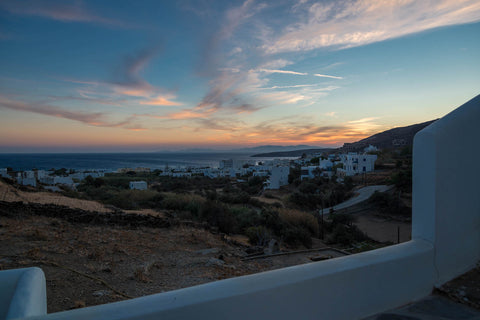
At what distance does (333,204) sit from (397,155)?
28.9 meters

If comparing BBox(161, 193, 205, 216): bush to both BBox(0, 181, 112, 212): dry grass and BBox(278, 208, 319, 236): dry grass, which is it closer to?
BBox(0, 181, 112, 212): dry grass

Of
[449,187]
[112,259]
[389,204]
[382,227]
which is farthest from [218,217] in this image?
[389,204]

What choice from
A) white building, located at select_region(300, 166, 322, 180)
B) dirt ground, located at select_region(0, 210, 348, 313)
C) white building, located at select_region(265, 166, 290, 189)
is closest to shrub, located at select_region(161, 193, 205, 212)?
dirt ground, located at select_region(0, 210, 348, 313)

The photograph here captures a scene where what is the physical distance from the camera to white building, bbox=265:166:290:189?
35.6m

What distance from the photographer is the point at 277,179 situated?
36094 millimetres

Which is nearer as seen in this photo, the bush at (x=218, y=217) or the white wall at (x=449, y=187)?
the white wall at (x=449, y=187)

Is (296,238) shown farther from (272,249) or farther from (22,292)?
(22,292)

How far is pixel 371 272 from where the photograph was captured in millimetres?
1732

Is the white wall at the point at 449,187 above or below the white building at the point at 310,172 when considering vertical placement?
above

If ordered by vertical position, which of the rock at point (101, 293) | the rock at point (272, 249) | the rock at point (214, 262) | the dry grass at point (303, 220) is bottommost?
the dry grass at point (303, 220)

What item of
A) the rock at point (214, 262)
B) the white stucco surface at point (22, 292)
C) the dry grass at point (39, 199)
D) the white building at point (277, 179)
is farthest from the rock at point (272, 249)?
the white building at point (277, 179)

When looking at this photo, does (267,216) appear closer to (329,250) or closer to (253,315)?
(329,250)

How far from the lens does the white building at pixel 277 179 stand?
35612mm

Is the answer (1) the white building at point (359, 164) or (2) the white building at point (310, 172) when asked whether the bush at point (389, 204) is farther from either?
(2) the white building at point (310, 172)
